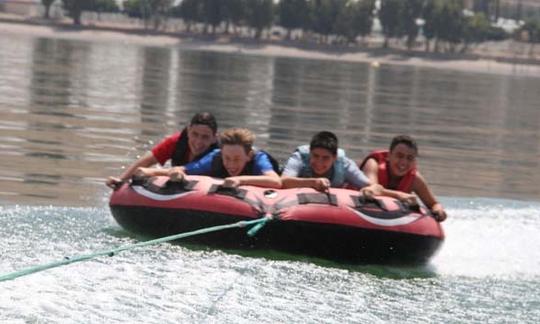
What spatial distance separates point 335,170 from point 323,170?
165 mm

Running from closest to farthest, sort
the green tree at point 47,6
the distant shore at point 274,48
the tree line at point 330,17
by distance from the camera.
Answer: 1. the distant shore at point 274,48
2. the tree line at point 330,17
3. the green tree at point 47,6

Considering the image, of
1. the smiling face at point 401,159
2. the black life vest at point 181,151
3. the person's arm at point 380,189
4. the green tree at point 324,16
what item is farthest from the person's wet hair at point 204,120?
the green tree at point 324,16

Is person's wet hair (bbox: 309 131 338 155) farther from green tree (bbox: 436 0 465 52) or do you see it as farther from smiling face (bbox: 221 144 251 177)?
green tree (bbox: 436 0 465 52)

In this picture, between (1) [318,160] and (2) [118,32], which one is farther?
(2) [118,32]

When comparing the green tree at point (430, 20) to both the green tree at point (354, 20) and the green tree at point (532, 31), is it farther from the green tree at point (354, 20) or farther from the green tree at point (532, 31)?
the green tree at point (532, 31)

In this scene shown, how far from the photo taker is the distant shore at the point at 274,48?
104250 millimetres

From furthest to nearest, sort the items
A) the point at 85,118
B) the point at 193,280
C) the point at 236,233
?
the point at 85,118, the point at 236,233, the point at 193,280

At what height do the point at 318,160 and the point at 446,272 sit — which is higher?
the point at 318,160

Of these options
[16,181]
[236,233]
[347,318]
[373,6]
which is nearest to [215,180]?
[236,233]

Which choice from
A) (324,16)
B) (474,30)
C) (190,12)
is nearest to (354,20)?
(324,16)

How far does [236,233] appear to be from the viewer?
1059 centimetres

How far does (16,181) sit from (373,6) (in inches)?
4223

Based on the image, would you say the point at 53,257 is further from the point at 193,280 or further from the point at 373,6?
the point at 373,6

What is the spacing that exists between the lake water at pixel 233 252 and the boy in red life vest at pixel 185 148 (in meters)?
0.50
